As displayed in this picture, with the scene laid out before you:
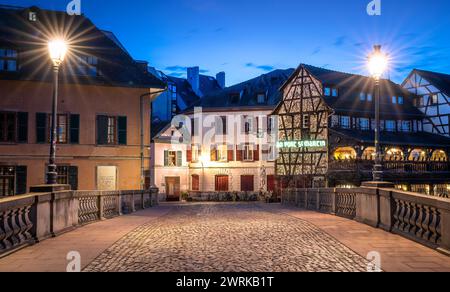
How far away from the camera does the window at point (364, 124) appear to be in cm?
4175

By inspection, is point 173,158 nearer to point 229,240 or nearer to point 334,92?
point 334,92

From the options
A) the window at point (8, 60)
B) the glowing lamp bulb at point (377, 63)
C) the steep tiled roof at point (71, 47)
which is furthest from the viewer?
the steep tiled roof at point (71, 47)

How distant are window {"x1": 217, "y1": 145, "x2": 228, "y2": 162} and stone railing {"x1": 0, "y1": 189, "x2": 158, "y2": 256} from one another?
1269 inches

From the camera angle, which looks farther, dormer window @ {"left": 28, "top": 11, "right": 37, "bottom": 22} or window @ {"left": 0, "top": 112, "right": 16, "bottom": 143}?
dormer window @ {"left": 28, "top": 11, "right": 37, "bottom": 22}

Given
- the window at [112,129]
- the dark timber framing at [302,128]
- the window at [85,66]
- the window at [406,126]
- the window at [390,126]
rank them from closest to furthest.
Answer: the window at [85,66]
the window at [112,129]
the dark timber framing at [302,128]
the window at [390,126]
the window at [406,126]

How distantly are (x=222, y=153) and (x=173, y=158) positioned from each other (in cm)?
502

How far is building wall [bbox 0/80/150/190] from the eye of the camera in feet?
88.9

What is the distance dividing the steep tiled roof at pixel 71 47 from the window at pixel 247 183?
68.0 ft

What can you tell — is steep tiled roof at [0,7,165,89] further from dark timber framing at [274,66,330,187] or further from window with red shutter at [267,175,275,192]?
window with red shutter at [267,175,275,192]

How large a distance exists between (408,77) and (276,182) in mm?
18296

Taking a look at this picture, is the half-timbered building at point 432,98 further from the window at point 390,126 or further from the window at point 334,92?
the window at point 334,92

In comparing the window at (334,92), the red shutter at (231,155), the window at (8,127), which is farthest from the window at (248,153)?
the window at (8,127)

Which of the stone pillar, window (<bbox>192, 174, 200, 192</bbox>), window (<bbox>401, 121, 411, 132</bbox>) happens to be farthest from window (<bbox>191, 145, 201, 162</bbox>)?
the stone pillar

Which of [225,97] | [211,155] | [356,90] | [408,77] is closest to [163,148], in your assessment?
[211,155]
